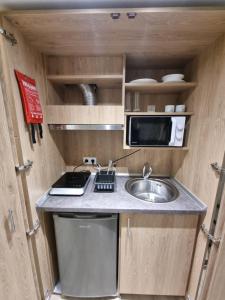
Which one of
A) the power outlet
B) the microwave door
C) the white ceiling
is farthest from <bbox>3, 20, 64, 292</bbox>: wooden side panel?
the microwave door

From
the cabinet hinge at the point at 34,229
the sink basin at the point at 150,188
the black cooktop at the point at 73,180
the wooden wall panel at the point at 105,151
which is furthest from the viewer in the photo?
the wooden wall panel at the point at 105,151

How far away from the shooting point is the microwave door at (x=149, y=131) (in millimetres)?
1217

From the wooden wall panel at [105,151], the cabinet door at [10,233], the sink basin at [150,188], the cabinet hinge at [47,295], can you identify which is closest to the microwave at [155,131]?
the wooden wall panel at [105,151]

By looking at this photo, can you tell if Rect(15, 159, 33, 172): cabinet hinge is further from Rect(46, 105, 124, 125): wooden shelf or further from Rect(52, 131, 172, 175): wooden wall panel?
Rect(52, 131, 172, 175): wooden wall panel

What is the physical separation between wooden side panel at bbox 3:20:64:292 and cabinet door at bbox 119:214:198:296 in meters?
0.64

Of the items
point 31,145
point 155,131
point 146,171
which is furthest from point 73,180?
point 155,131

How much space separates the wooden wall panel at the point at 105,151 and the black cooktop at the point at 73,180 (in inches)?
5.9

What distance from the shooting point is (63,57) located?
1213mm

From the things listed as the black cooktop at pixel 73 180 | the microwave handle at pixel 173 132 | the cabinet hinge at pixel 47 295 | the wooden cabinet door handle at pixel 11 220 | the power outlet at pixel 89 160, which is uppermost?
the microwave handle at pixel 173 132

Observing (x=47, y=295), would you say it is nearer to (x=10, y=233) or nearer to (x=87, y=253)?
(x=87, y=253)

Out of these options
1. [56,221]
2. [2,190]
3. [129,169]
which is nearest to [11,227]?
[2,190]

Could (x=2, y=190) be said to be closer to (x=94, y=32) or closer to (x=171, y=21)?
(x=94, y=32)

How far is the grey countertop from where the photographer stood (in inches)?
40.9

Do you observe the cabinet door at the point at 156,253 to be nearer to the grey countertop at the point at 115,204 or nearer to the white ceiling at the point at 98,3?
the grey countertop at the point at 115,204
